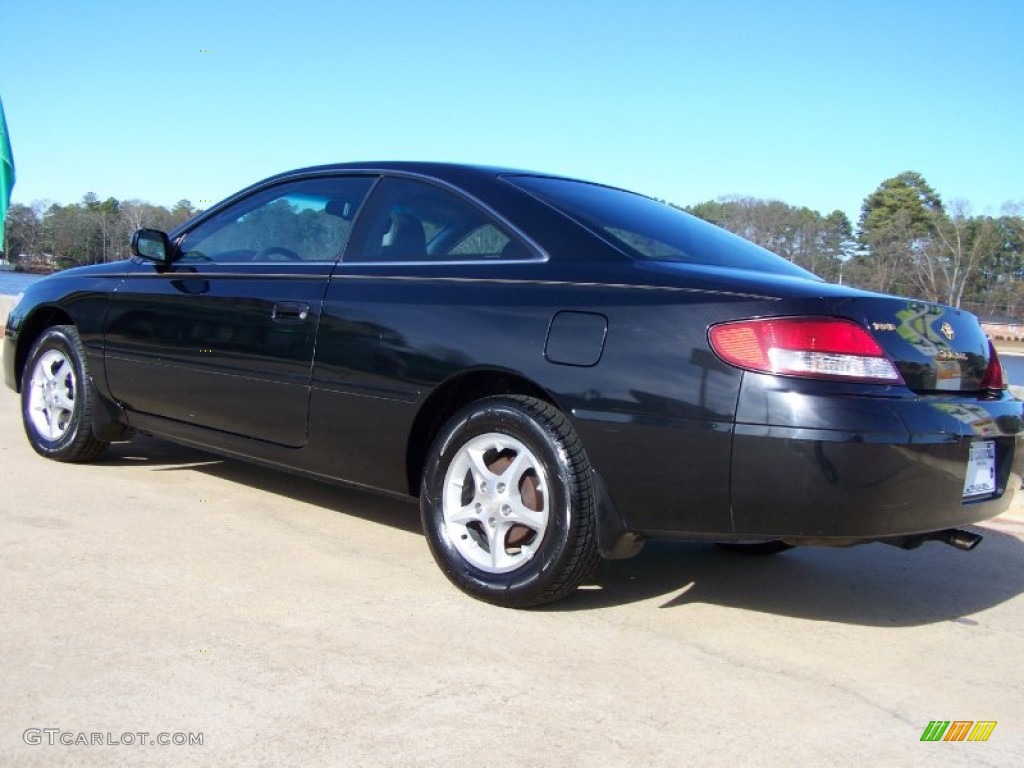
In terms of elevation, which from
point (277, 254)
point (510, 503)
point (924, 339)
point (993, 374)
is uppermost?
point (277, 254)

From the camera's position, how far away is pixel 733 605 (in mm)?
3553

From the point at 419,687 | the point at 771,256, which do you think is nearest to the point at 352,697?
the point at 419,687

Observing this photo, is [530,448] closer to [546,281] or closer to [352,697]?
[546,281]

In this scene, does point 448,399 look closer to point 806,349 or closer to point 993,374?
point 806,349

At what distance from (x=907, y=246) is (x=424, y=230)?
14590mm

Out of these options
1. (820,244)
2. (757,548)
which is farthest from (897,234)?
(757,548)

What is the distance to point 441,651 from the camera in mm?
2863

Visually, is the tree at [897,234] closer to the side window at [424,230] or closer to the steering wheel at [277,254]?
the side window at [424,230]

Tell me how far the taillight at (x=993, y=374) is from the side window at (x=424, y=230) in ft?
5.26

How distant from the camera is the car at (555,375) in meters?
2.84

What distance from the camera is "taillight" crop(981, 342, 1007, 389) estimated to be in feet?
10.9

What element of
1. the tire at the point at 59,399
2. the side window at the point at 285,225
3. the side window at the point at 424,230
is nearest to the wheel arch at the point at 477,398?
the side window at the point at 424,230

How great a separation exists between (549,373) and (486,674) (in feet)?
3.18

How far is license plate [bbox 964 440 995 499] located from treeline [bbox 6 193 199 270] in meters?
5.02
